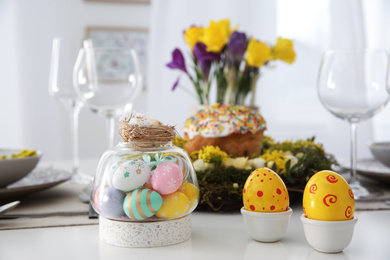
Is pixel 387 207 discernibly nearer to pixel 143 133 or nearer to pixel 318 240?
pixel 318 240

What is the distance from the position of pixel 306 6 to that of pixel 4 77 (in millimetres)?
1748

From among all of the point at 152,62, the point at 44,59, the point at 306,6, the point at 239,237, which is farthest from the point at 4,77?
the point at 239,237

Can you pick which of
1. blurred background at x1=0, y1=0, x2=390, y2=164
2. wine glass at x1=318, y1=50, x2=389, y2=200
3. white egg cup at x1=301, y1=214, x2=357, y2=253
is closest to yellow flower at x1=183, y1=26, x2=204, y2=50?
wine glass at x1=318, y1=50, x2=389, y2=200

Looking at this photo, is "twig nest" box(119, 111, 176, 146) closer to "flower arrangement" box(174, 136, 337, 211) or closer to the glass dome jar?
the glass dome jar

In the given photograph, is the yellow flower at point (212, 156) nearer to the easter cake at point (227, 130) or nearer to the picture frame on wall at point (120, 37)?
the easter cake at point (227, 130)

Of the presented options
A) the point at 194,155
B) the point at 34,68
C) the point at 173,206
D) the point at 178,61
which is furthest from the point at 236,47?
the point at 34,68

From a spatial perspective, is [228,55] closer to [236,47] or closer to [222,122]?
[236,47]

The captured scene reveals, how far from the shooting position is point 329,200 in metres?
0.56

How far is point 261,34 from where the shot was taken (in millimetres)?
2719

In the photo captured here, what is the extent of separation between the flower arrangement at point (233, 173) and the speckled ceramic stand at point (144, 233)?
16cm

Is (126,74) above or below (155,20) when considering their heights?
below

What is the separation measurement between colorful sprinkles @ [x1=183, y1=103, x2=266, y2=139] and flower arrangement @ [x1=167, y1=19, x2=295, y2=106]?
262mm

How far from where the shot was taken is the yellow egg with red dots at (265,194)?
607mm

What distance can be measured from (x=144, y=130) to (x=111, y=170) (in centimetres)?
7
